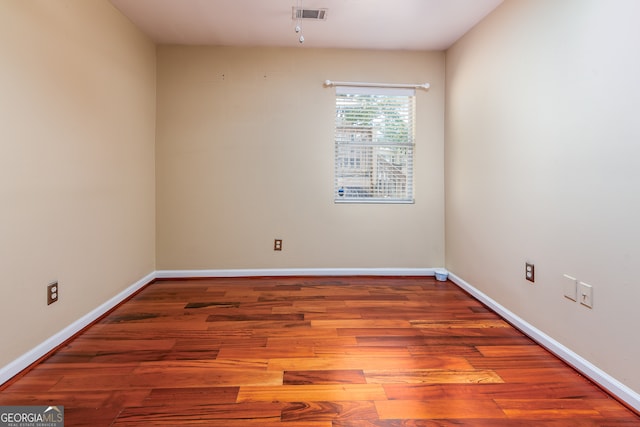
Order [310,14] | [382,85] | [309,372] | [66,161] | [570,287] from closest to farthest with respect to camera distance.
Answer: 1. [309,372]
2. [570,287]
3. [66,161]
4. [310,14]
5. [382,85]

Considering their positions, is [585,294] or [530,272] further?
[530,272]

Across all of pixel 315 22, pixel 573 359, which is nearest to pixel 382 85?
pixel 315 22

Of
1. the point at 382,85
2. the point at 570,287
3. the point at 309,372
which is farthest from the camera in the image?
the point at 382,85

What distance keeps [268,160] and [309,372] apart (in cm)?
216

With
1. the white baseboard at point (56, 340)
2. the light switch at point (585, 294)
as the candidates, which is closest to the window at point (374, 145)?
the light switch at point (585, 294)

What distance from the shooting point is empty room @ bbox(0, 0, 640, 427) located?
4.87ft

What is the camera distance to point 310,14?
2.56 metres

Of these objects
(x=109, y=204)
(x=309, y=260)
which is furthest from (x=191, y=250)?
(x=309, y=260)

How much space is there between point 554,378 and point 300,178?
2.48 metres

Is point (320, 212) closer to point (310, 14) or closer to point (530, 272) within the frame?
point (310, 14)

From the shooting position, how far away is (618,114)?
1.49 m

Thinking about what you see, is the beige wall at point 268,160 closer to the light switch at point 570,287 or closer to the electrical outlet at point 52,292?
the electrical outlet at point 52,292

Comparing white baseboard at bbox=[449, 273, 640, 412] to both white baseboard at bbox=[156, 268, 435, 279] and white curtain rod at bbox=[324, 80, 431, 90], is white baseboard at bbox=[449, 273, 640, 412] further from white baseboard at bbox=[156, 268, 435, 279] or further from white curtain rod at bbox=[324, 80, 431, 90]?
white curtain rod at bbox=[324, 80, 431, 90]

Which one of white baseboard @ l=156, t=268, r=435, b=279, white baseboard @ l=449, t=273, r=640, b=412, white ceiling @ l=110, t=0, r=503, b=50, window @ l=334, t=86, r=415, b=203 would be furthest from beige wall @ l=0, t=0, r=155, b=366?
white baseboard @ l=449, t=273, r=640, b=412
